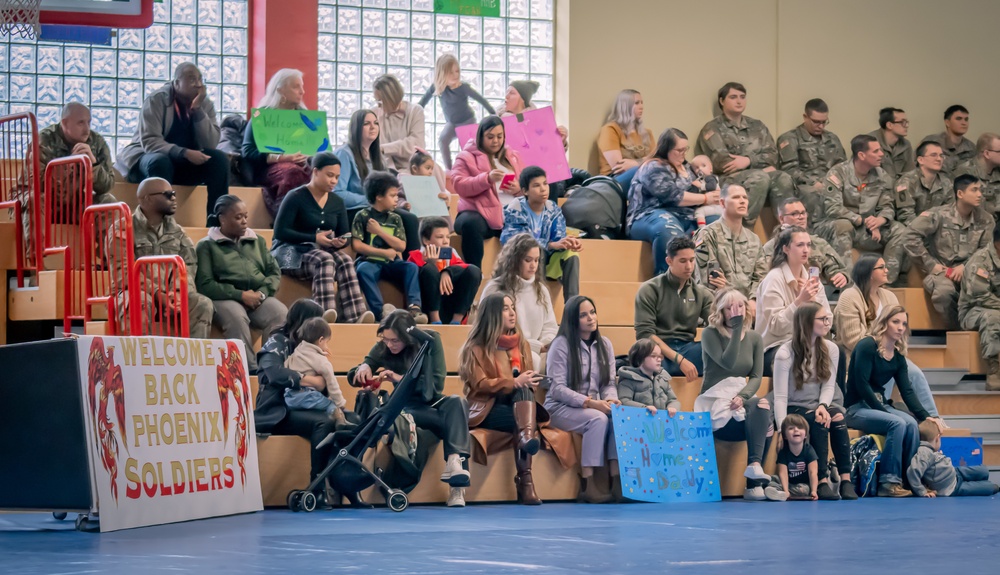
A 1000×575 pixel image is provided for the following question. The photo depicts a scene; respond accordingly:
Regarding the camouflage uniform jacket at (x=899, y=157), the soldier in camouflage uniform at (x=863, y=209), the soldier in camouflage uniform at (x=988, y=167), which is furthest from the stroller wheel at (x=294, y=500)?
the soldier in camouflage uniform at (x=988, y=167)

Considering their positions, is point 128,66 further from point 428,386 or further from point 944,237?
point 944,237

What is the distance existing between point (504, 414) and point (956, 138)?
6965 mm

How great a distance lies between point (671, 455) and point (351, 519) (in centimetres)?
214

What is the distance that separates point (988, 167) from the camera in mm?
11969

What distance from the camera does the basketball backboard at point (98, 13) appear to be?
7504 millimetres

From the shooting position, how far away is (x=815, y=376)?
7.90m

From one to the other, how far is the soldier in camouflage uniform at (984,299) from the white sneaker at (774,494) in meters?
3.30

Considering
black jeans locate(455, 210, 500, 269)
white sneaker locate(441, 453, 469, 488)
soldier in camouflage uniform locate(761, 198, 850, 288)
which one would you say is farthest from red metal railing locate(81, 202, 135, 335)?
soldier in camouflage uniform locate(761, 198, 850, 288)

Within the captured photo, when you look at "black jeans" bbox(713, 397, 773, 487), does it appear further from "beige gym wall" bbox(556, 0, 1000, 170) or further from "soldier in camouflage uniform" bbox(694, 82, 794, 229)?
→ "beige gym wall" bbox(556, 0, 1000, 170)

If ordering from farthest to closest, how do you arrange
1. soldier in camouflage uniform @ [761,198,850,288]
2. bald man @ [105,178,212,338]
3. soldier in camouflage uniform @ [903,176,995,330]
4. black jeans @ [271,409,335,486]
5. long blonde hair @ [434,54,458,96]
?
1. long blonde hair @ [434,54,458,96]
2. soldier in camouflage uniform @ [903,176,995,330]
3. soldier in camouflage uniform @ [761,198,850,288]
4. bald man @ [105,178,212,338]
5. black jeans @ [271,409,335,486]

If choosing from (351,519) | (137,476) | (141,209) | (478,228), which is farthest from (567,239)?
(137,476)

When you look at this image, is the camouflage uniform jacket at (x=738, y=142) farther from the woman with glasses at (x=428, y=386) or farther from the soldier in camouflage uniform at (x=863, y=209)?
the woman with glasses at (x=428, y=386)

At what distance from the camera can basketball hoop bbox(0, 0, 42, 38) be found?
6957 mm

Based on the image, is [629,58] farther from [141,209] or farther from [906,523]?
[906,523]
